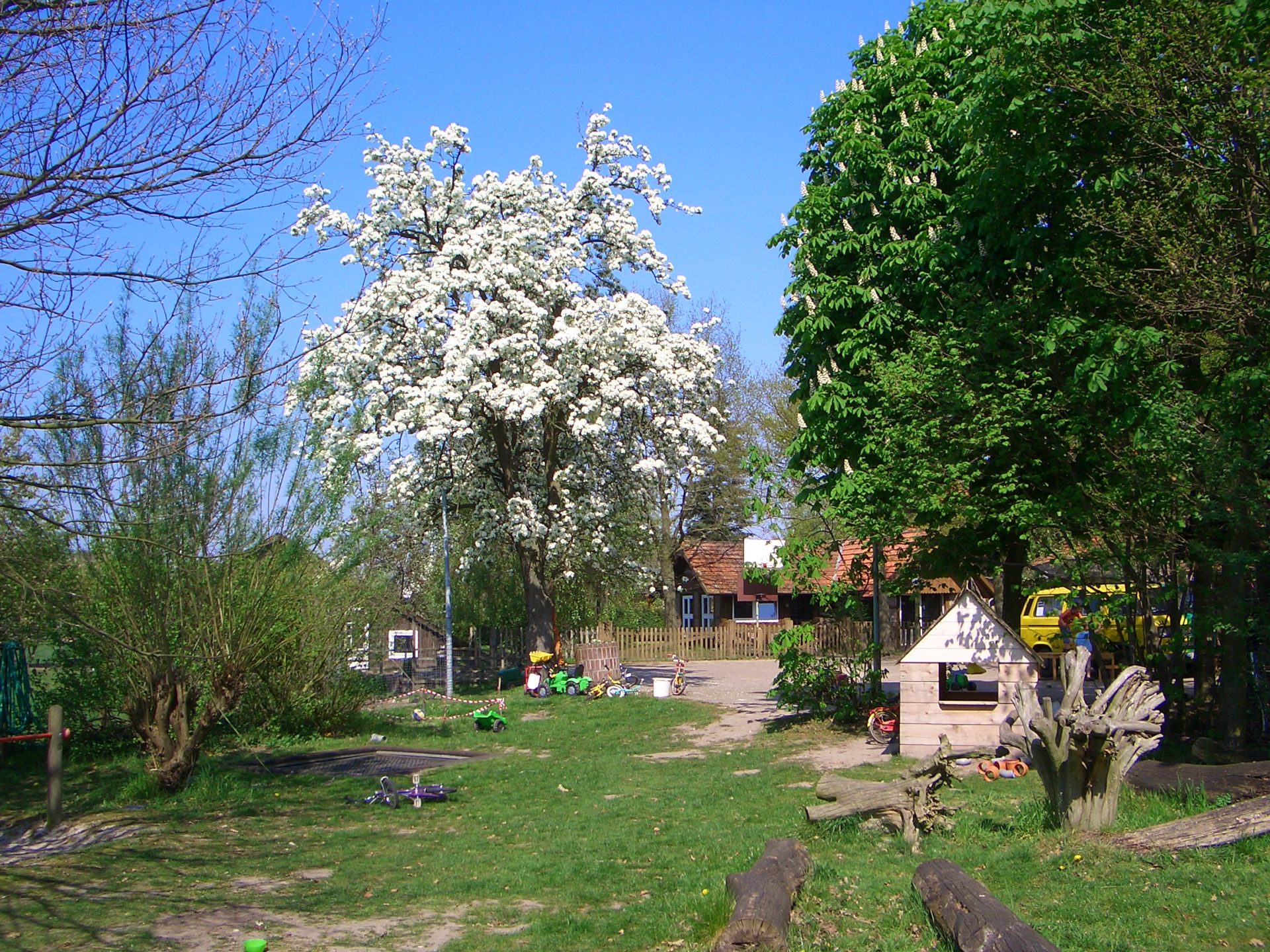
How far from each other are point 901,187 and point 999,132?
10.3 feet

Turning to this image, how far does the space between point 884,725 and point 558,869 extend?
785 centimetres

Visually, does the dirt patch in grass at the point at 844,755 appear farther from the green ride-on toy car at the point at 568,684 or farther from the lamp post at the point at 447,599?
the lamp post at the point at 447,599

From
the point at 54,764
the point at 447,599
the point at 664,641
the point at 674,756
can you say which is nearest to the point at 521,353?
the point at 447,599

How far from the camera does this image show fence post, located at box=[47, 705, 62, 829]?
1137cm

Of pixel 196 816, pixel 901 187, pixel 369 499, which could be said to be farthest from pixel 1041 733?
pixel 369 499

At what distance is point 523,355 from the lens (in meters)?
23.6

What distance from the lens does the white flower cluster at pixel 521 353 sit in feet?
77.0

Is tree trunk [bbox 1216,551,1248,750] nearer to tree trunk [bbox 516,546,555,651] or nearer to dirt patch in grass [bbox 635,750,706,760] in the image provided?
dirt patch in grass [bbox 635,750,706,760]

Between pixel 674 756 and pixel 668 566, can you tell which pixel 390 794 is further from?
pixel 668 566

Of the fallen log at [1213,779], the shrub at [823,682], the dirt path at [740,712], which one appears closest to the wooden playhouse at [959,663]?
the dirt path at [740,712]

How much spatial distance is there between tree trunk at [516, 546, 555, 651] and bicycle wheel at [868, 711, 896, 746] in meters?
12.4

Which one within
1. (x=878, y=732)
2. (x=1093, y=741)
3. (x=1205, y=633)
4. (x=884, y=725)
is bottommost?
(x=878, y=732)

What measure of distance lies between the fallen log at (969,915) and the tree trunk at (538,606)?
67.2ft

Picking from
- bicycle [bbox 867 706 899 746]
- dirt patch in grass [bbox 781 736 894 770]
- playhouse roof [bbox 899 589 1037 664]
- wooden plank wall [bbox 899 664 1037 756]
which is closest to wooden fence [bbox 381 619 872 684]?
bicycle [bbox 867 706 899 746]
